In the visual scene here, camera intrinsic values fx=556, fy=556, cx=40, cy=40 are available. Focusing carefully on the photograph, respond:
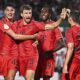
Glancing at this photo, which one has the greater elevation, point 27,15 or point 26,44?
point 27,15

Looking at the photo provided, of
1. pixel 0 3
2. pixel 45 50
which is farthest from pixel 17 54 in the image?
pixel 0 3

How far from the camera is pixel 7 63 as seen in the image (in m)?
10.7

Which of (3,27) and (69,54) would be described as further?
(3,27)

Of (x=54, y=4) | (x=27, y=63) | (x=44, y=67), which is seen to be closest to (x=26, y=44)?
(x=27, y=63)

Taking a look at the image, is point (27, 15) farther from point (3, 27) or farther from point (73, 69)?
point (73, 69)

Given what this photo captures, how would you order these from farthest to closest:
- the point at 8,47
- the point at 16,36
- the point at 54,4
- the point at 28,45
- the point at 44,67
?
the point at 54,4 < the point at 44,67 < the point at 8,47 < the point at 28,45 < the point at 16,36

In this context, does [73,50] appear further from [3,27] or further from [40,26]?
[3,27]

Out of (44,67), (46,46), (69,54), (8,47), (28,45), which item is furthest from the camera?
(44,67)

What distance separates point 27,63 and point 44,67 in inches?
44.1

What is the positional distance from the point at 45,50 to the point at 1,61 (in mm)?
1142

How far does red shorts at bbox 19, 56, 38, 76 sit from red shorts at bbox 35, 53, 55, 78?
921 millimetres

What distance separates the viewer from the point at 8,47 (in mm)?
10680

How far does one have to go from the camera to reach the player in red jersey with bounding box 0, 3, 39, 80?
414 inches

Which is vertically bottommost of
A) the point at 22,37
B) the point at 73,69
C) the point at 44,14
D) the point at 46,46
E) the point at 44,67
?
the point at 44,67
